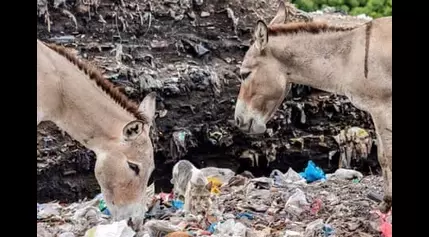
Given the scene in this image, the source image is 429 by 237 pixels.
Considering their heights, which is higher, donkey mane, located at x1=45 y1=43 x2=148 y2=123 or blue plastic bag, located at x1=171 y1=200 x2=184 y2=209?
donkey mane, located at x1=45 y1=43 x2=148 y2=123

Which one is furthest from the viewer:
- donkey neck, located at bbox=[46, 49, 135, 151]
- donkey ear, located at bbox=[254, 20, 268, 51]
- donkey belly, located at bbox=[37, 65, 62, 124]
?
donkey ear, located at bbox=[254, 20, 268, 51]

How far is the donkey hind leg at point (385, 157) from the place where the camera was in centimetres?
345

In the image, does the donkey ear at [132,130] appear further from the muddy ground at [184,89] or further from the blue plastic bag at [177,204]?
the blue plastic bag at [177,204]

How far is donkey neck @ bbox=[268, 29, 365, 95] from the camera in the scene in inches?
138

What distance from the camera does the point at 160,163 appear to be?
10.9ft

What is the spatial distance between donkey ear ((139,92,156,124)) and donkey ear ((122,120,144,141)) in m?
0.04

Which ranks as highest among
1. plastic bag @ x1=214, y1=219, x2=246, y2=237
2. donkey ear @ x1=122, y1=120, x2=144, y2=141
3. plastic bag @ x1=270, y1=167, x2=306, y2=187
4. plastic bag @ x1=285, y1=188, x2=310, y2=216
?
donkey ear @ x1=122, y1=120, x2=144, y2=141

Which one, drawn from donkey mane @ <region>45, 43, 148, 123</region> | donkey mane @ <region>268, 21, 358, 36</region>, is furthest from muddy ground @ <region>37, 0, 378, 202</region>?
donkey mane @ <region>268, 21, 358, 36</region>

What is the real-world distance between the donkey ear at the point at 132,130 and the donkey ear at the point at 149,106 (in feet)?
0.14

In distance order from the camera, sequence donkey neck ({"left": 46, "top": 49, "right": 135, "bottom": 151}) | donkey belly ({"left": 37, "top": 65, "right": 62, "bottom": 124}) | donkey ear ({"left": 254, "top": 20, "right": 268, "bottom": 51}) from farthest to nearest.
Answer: donkey ear ({"left": 254, "top": 20, "right": 268, "bottom": 51})
donkey neck ({"left": 46, "top": 49, "right": 135, "bottom": 151})
donkey belly ({"left": 37, "top": 65, "right": 62, "bottom": 124})

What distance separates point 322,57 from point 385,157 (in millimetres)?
541

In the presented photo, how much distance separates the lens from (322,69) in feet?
11.6

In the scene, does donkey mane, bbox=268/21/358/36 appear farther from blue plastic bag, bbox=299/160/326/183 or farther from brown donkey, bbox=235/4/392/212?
blue plastic bag, bbox=299/160/326/183
